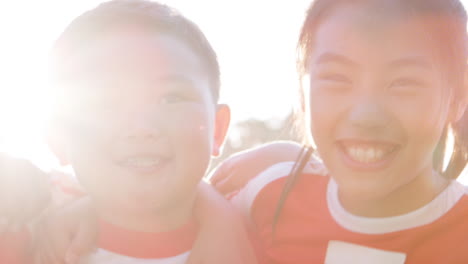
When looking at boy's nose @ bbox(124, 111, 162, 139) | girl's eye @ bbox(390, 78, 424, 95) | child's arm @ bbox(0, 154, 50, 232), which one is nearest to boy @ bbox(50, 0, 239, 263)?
boy's nose @ bbox(124, 111, 162, 139)

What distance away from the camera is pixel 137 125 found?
88.8 inches

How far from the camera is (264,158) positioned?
9.56 ft

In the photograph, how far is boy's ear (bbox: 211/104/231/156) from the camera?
2604 mm

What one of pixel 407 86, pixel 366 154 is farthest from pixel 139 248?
pixel 407 86

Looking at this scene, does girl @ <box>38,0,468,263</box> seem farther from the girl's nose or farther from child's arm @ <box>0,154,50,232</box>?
child's arm @ <box>0,154,50,232</box>

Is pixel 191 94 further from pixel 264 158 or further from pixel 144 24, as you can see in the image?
pixel 264 158

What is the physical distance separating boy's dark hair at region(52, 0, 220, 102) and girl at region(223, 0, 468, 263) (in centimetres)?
43

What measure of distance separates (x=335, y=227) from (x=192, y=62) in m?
0.77

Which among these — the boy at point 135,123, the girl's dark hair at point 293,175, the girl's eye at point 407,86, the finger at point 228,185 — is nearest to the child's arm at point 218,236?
the boy at point 135,123

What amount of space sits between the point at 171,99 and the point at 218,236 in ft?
1.61

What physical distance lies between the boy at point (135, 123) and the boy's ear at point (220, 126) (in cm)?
10

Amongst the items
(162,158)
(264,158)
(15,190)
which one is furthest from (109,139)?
(264,158)

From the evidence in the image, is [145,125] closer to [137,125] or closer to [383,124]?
[137,125]

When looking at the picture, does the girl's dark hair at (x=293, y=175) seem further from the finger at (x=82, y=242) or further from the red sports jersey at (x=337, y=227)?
the finger at (x=82, y=242)
